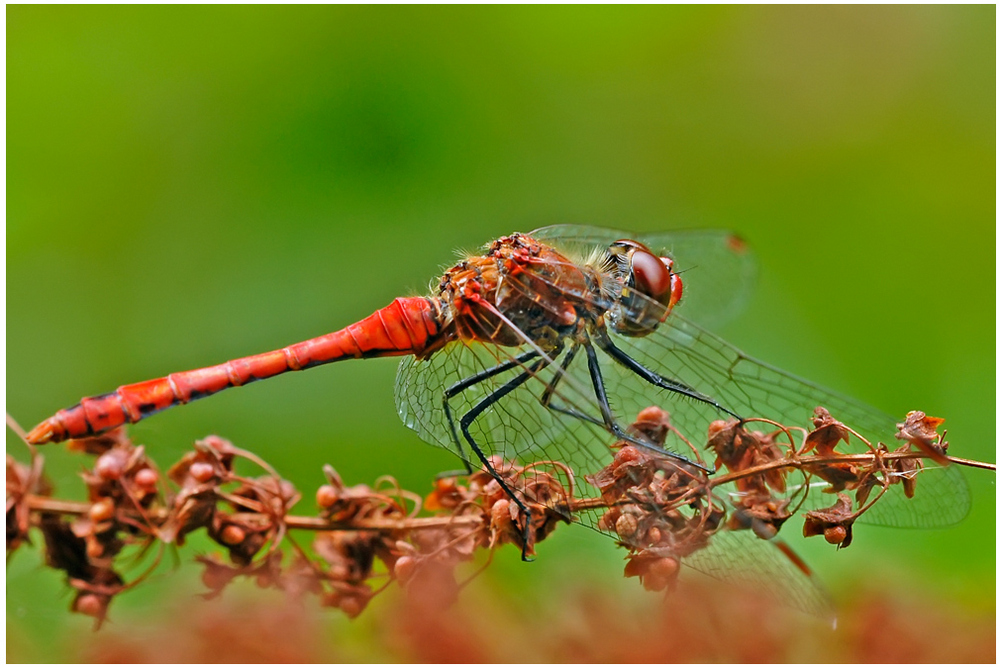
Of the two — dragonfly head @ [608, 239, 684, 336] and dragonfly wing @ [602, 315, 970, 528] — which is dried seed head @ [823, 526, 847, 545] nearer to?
dragonfly wing @ [602, 315, 970, 528]

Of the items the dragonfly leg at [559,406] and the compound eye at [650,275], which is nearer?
the dragonfly leg at [559,406]

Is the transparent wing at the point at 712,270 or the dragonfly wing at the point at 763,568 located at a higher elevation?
the transparent wing at the point at 712,270

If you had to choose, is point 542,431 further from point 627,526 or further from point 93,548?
point 93,548

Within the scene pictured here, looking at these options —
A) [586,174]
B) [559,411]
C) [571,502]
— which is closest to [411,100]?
[586,174]

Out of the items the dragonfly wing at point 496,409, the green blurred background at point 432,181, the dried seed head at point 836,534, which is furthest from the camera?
the green blurred background at point 432,181

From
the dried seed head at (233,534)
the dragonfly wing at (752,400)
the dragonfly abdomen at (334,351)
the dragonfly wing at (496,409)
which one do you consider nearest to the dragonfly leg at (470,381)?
the dragonfly wing at (496,409)

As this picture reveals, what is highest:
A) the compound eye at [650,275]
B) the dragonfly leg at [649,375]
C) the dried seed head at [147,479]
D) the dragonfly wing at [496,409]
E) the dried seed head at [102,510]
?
the compound eye at [650,275]

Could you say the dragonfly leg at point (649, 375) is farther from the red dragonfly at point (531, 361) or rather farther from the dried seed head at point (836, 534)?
the dried seed head at point (836, 534)
